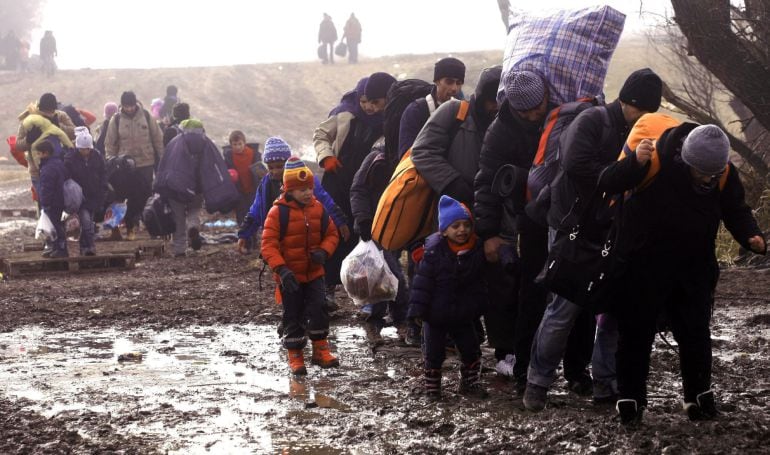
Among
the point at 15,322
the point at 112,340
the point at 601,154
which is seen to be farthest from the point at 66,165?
the point at 601,154

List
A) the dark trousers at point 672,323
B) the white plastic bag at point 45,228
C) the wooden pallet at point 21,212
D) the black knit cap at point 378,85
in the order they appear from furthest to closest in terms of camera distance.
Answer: the wooden pallet at point 21,212
the white plastic bag at point 45,228
the black knit cap at point 378,85
the dark trousers at point 672,323

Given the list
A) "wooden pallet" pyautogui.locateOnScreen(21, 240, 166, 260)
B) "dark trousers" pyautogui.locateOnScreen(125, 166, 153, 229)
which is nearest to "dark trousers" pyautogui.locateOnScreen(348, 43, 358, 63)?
"dark trousers" pyautogui.locateOnScreen(125, 166, 153, 229)

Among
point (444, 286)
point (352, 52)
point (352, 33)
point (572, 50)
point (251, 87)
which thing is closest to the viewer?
point (572, 50)

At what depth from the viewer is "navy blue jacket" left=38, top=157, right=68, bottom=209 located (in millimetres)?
12883

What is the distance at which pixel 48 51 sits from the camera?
42094 mm

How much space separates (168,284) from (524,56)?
22.4 ft

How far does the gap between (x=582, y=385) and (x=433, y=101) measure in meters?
2.23

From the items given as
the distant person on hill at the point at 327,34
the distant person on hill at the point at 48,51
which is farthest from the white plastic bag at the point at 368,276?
the distant person on hill at the point at 48,51

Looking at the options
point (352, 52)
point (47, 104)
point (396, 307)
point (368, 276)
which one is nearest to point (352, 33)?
point (352, 52)

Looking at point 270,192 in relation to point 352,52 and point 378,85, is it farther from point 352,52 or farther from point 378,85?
point 352,52

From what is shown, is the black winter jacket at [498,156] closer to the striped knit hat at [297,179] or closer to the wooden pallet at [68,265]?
the striped knit hat at [297,179]

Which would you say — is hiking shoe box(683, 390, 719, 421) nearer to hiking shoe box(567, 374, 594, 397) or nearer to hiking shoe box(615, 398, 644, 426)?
hiking shoe box(615, 398, 644, 426)

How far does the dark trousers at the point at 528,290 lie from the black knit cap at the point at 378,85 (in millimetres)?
2639

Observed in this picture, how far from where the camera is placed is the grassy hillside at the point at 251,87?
36.9m
